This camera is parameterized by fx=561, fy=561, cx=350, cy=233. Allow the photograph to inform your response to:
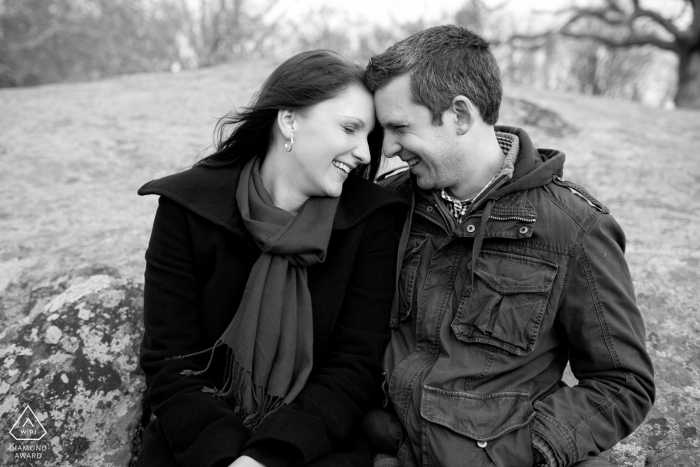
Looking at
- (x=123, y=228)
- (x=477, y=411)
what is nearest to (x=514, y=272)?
(x=477, y=411)

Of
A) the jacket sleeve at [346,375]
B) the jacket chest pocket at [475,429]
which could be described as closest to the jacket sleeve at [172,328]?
the jacket sleeve at [346,375]

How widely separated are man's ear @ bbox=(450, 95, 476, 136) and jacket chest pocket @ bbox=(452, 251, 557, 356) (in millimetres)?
491

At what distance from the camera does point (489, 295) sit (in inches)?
75.0

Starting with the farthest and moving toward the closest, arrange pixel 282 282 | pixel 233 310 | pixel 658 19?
1. pixel 658 19
2. pixel 233 310
3. pixel 282 282

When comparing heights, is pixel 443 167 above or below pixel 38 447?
above

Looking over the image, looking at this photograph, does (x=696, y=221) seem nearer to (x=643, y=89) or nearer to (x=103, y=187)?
(x=103, y=187)

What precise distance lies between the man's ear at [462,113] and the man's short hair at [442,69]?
2 centimetres

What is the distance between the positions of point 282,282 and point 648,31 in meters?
14.4

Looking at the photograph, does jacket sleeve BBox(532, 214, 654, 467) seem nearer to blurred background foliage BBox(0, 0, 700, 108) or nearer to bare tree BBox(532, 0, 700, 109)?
blurred background foliage BBox(0, 0, 700, 108)

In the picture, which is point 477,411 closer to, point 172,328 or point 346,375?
point 346,375

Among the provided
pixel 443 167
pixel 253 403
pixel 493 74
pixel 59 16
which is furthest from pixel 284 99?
pixel 59 16

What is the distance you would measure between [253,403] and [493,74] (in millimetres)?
1526

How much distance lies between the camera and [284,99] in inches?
83.0
